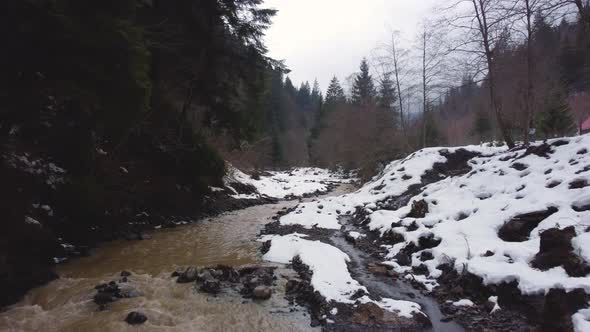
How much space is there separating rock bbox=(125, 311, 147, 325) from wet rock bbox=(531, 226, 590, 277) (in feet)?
20.0

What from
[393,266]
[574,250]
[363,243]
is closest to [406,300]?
[393,266]

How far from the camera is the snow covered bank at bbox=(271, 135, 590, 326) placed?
4.84 m

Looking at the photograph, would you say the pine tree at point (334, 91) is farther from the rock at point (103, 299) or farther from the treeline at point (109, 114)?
the rock at point (103, 299)

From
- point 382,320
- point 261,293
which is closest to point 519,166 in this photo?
point 382,320

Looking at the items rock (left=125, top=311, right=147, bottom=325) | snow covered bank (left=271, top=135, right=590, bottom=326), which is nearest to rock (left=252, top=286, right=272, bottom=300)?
rock (left=125, top=311, right=147, bottom=325)

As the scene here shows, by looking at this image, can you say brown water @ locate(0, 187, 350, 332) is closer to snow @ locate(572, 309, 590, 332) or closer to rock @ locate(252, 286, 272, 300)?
rock @ locate(252, 286, 272, 300)

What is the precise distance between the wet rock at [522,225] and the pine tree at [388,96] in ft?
67.3

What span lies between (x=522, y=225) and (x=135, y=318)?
7.15 m

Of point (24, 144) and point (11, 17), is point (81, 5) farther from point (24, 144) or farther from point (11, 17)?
point (24, 144)

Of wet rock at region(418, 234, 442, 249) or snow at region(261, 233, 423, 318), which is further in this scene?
wet rock at region(418, 234, 442, 249)

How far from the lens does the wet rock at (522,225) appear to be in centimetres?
622

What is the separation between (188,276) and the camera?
6578mm

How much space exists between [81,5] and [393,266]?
8.20 meters

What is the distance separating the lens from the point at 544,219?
242 inches
